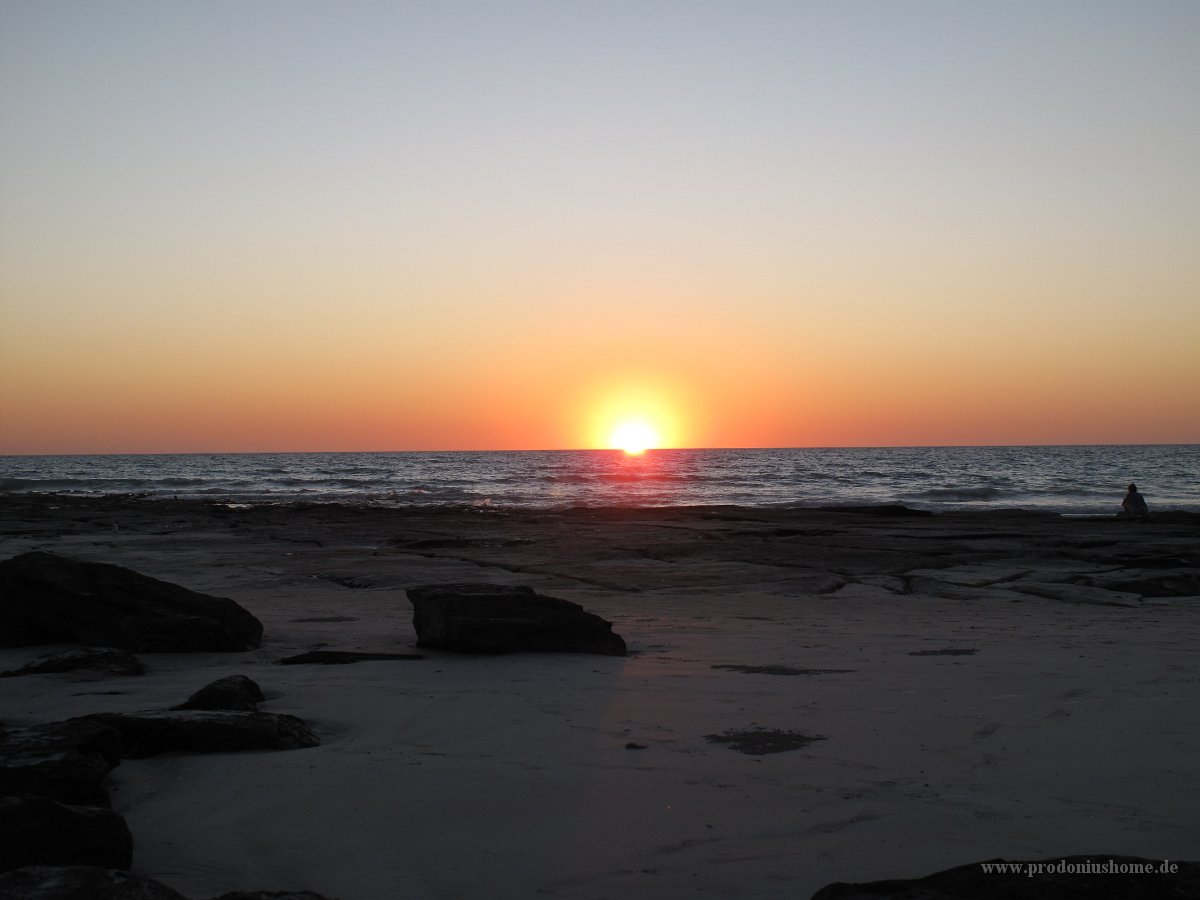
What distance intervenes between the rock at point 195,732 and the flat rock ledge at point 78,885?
1.75 meters

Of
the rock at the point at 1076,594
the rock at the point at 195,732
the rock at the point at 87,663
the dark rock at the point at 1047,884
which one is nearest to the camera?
the dark rock at the point at 1047,884

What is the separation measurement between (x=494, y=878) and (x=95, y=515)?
2764cm

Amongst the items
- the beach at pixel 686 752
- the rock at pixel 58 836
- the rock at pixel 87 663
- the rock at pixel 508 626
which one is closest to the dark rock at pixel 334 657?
the beach at pixel 686 752

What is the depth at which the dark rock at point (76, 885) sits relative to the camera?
2.38m

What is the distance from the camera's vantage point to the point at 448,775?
4016mm

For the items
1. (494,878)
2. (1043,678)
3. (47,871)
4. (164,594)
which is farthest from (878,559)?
(47,871)

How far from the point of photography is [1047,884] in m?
2.55

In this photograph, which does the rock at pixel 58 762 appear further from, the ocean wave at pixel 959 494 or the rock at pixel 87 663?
the ocean wave at pixel 959 494

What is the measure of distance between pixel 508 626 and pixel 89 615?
9.47 feet

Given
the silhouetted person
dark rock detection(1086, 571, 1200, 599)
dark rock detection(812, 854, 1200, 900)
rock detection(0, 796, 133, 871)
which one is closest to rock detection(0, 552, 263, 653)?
rock detection(0, 796, 133, 871)

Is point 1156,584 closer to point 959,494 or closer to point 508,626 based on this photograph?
point 508,626

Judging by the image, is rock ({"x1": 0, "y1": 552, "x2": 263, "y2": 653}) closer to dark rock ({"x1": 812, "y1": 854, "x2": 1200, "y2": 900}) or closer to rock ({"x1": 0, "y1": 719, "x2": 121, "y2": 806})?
rock ({"x1": 0, "y1": 719, "x2": 121, "y2": 806})

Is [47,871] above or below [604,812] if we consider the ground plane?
above

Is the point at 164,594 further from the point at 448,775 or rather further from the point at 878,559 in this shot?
the point at 878,559
